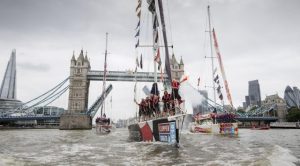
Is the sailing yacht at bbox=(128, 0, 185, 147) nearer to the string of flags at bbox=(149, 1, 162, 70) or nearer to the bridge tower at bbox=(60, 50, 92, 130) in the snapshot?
the string of flags at bbox=(149, 1, 162, 70)

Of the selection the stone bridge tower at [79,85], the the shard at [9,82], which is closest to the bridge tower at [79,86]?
the stone bridge tower at [79,85]

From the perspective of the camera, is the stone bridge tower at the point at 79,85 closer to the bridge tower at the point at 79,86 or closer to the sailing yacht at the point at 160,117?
the bridge tower at the point at 79,86

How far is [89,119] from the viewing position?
69.2 meters

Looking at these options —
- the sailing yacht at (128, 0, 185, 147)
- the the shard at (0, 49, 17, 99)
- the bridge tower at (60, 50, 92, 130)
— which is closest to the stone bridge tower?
the bridge tower at (60, 50, 92, 130)

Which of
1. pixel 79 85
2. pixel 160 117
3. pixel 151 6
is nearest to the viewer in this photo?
pixel 160 117

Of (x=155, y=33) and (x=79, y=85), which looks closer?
(x=155, y=33)

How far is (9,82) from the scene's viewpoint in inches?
7018

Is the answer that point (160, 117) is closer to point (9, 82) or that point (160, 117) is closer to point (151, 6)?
point (151, 6)

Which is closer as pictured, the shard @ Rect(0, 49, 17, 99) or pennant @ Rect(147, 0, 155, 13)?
pennant @ Rect(147, 0, 155, 13)

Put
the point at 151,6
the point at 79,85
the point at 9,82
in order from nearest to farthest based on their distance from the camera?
the point at 151,6, the point at 79,85, the point at 9,82

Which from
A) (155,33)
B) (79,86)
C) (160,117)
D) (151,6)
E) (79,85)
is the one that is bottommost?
(160,117)

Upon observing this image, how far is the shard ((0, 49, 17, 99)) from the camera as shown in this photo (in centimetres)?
17812

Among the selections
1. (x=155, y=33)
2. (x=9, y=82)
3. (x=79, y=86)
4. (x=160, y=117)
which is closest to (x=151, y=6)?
(x=155, y=33)

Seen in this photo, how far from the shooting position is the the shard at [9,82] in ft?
584
